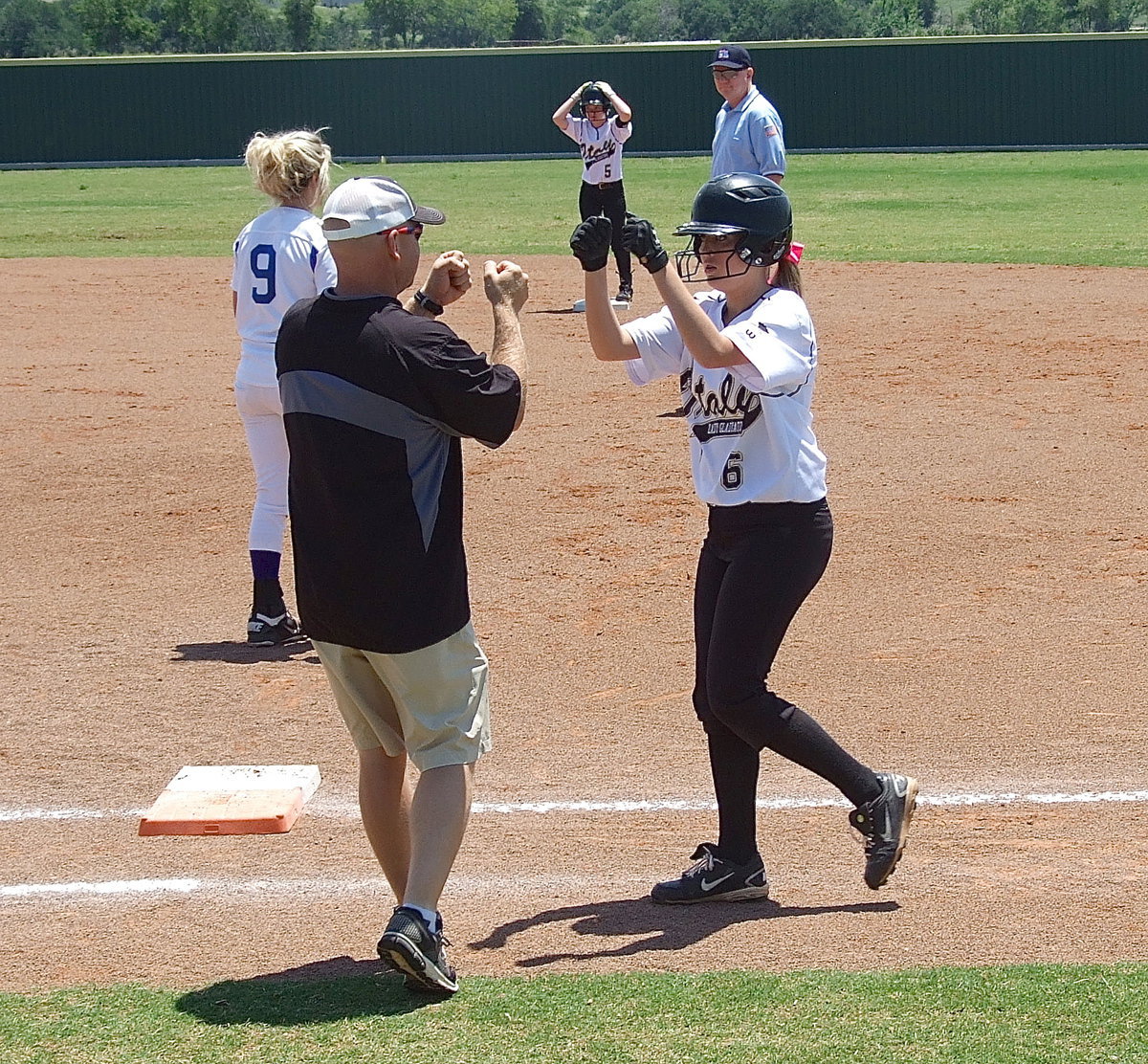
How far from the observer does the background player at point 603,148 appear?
13125 mm

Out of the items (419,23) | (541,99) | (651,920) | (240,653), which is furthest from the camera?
(419,23)

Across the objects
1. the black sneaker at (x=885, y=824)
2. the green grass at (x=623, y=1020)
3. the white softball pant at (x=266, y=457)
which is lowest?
the green grass at (x=623, y=1020)

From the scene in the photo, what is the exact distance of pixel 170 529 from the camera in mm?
8352

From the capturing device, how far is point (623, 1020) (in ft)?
11.2

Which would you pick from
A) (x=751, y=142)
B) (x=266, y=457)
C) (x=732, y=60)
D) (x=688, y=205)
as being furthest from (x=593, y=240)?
(x=688, y=205)

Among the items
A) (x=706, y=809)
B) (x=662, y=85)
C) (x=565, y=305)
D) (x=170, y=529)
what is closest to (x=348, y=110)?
(x=662, y=85)

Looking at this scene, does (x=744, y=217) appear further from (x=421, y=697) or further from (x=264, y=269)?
(x=264, y=269)

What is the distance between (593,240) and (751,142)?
6.68m

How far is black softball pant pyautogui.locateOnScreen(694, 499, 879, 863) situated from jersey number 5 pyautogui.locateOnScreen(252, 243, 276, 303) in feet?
9.02

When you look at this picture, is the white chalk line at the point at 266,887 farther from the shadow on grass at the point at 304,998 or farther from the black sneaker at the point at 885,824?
the black sneaker at the point at 885,824

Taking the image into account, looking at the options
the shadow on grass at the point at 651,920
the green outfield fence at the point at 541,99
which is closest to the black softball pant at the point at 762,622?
the shadow on grass at the point at 651,920

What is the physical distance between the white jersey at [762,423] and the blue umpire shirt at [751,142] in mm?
6232

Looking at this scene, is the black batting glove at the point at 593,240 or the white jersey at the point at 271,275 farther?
the white jersey at the point at 271,275

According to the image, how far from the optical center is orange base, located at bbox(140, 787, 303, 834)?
4695 millimetres
